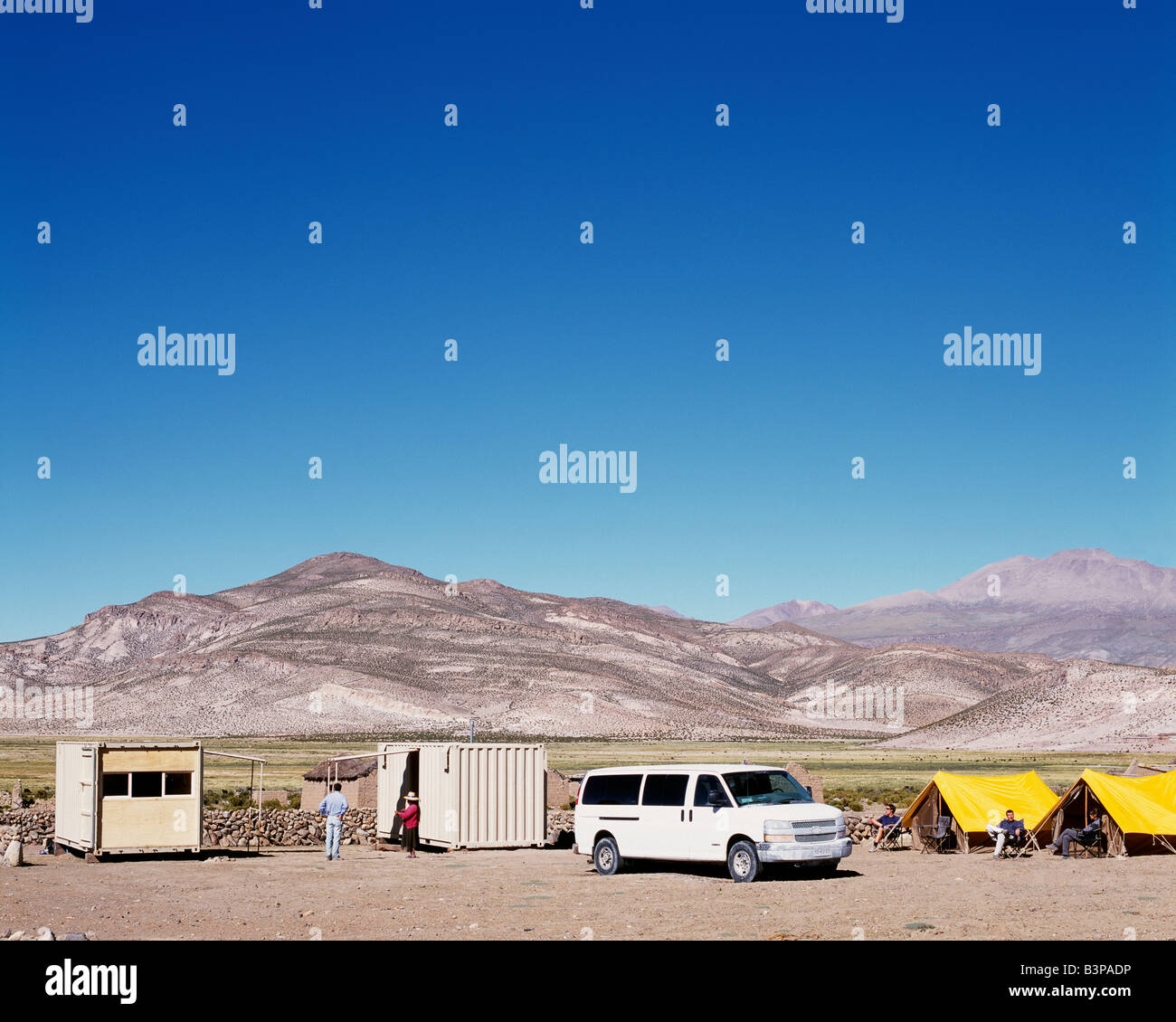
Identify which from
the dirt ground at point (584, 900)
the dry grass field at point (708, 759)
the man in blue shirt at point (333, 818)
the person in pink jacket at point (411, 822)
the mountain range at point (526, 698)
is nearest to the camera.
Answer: the dirt ground at point (584, 900)

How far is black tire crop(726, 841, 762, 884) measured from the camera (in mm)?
20766

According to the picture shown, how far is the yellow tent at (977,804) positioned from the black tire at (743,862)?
7.72 m

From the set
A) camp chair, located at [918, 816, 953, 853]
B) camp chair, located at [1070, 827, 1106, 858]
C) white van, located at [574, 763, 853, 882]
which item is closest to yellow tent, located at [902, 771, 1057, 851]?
camp chair, located at [918, 816, 953, 853]

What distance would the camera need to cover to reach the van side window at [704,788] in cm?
2181

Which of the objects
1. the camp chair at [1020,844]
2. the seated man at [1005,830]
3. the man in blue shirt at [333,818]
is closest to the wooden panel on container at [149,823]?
the man in blue shirt at [333,818]

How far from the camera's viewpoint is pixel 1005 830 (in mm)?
25891

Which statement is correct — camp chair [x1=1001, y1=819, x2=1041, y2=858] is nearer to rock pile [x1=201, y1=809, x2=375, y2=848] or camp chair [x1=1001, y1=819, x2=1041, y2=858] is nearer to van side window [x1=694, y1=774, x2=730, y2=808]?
van side window [x1=694, y1=774, x2=730, y2=808]

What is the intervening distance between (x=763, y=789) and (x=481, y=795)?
27.6ft

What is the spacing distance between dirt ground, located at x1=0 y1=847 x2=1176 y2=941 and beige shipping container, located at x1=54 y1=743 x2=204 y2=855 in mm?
624

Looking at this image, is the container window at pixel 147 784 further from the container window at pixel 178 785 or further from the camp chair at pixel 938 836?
the camp chair at pixel 938 836

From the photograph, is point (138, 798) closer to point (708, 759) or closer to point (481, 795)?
point (481, 795)

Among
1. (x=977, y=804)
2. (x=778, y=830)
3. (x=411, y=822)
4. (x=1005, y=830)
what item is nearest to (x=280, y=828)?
(x=411, y=822)
